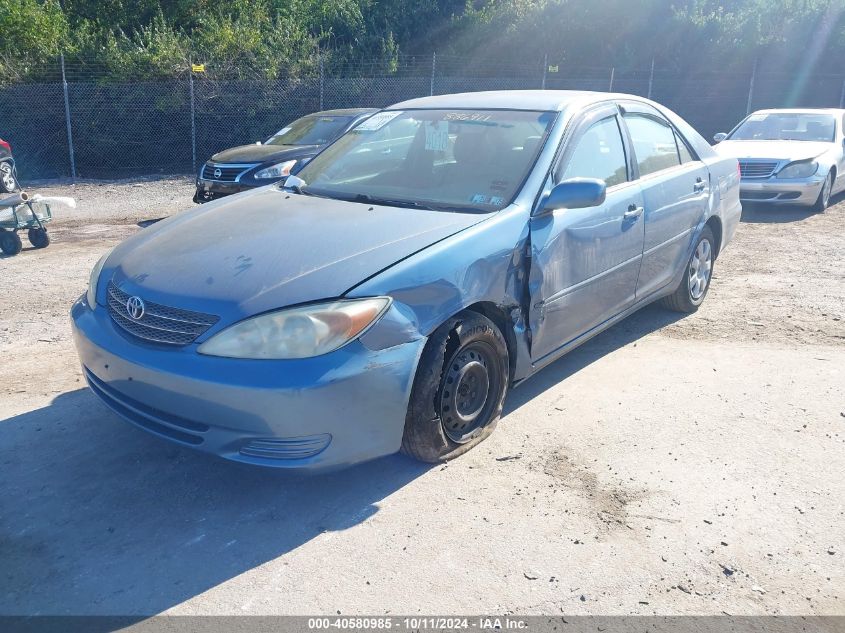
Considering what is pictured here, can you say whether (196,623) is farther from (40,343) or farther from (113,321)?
(40,343)

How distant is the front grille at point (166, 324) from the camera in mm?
3336

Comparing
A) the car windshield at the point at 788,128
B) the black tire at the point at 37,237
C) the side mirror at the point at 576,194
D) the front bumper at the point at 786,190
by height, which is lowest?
the black tire at the point at 37,237

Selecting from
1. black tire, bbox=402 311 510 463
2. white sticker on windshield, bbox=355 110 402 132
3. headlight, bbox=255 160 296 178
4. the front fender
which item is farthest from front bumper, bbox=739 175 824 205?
black tire, bbox=402 311 510 463

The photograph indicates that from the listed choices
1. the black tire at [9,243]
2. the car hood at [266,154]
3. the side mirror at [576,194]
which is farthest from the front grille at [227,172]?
the side mirror at [576,194]

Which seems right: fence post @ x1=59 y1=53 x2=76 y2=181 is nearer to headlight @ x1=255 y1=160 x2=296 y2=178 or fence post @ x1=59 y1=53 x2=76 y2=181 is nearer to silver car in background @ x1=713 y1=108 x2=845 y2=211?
headlight @ x1=255 y1=160 x2=296 y2=178

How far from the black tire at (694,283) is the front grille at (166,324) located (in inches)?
156

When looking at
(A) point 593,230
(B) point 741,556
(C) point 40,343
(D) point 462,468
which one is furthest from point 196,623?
(C) point 40,343

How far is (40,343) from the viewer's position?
18.6 ft

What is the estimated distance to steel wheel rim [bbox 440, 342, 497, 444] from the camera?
3.79 m

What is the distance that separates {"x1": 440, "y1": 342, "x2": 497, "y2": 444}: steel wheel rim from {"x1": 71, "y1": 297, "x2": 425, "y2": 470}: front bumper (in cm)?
35

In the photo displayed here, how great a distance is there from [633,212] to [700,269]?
5.59 feet

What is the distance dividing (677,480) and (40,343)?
4.41 metres

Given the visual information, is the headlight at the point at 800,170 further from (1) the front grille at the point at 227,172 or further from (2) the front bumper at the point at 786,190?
(1) the front grille at the point at 227,172

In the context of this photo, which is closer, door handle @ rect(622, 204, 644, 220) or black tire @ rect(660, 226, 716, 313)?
door handle @ rect(622, 204, 644, 220)
